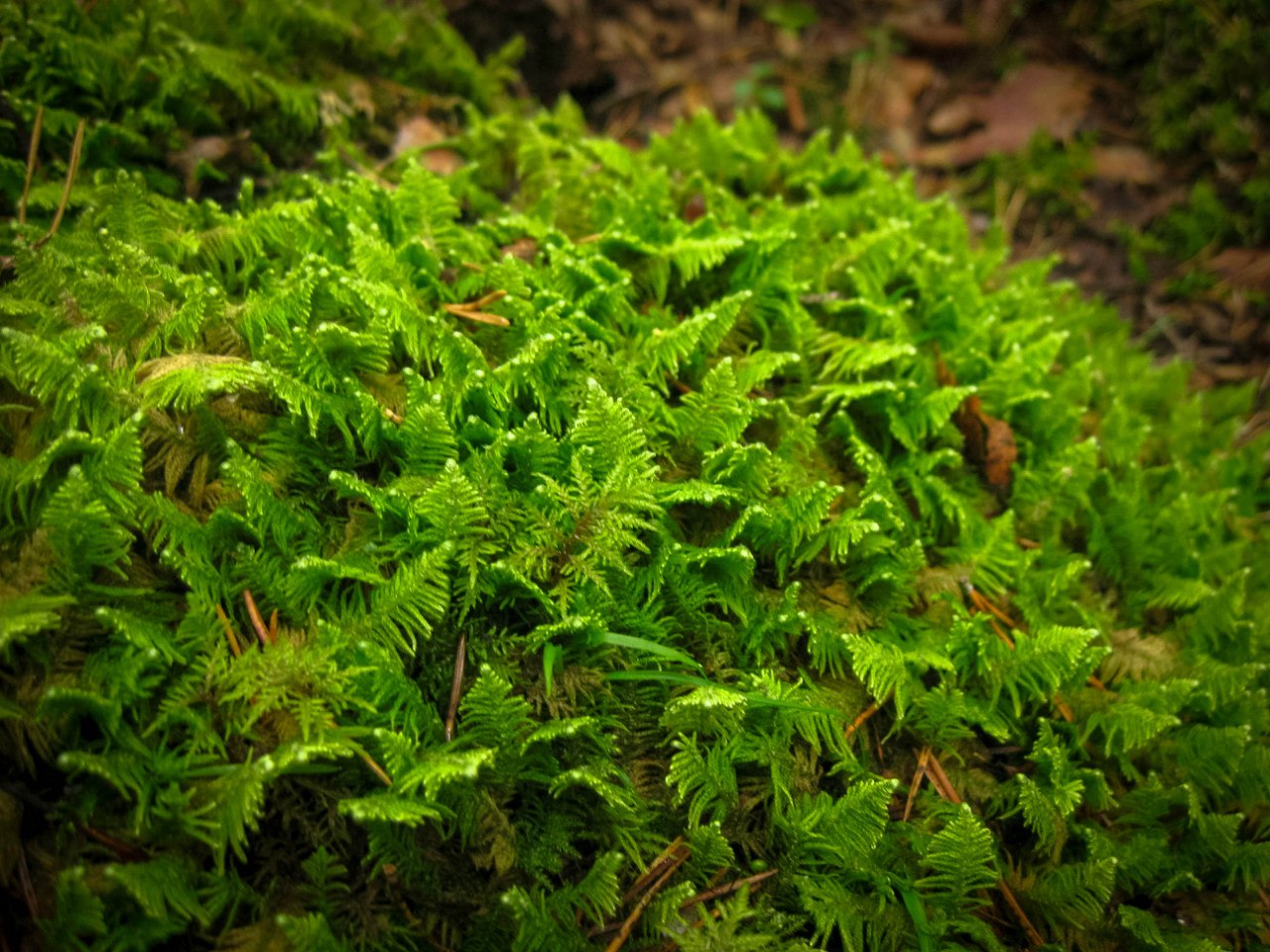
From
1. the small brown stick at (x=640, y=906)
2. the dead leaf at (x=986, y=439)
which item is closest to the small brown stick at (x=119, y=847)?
the small brown stick at (x=640, y=906)

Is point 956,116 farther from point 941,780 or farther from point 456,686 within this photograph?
point 456,686

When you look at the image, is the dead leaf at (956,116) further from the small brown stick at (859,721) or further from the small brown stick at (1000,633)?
the small brown stick at (859,721)

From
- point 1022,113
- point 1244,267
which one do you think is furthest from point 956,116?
point 1244,267

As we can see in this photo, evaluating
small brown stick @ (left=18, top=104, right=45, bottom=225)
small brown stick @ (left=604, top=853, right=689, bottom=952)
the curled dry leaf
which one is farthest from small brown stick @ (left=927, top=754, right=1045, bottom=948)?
small brown stick @ (left=18, top=104, right=45, bottom=225)

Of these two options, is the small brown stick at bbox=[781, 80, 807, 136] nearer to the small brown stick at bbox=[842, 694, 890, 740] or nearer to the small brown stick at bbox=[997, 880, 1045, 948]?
the small brown stick at bbox=[842, 694, 890, 740]

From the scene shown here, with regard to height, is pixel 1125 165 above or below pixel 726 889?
above

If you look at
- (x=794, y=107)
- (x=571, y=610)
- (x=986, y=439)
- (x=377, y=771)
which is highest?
(x=794, y=107)
